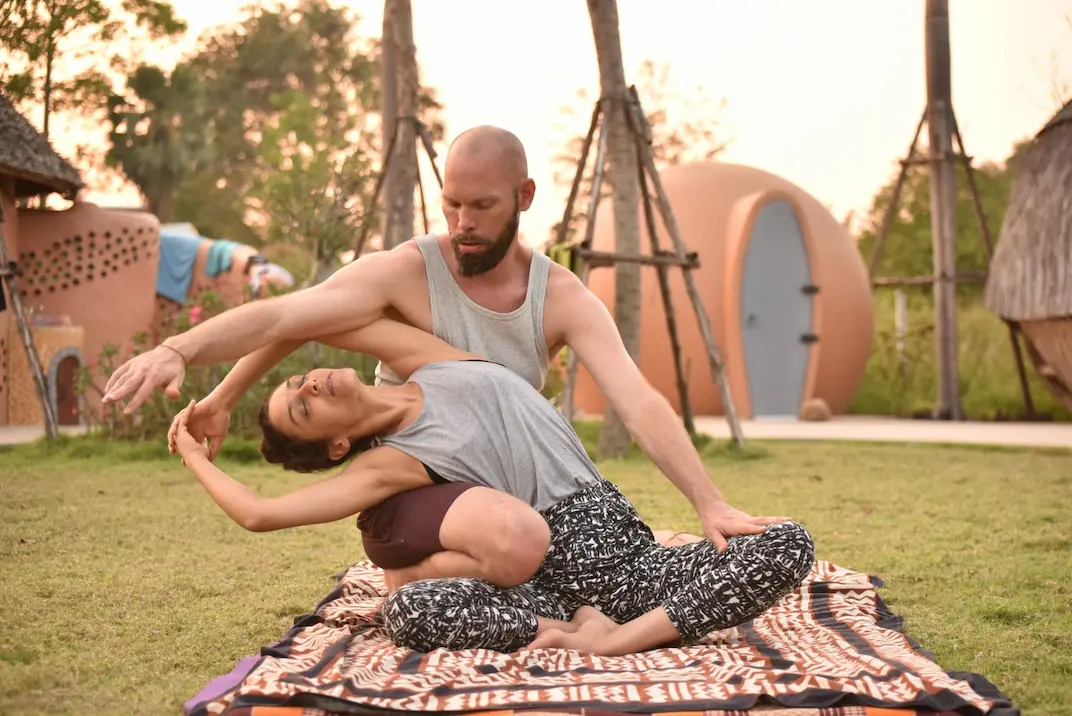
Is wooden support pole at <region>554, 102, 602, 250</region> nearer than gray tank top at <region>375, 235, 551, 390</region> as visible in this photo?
No

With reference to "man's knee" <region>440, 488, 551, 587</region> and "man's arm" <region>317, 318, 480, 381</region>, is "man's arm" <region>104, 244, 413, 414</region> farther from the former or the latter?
"man's knee" <region>440, 488, 551, 587</region>

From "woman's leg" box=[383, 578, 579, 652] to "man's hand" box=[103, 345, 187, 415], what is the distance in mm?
721

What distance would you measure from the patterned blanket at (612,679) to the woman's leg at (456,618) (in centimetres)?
6

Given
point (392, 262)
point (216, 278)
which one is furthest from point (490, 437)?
point (216, 278)

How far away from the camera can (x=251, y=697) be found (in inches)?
89.7

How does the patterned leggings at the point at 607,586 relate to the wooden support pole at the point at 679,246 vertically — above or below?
below

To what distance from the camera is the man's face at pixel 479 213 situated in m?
3.12

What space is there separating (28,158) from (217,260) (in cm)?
471

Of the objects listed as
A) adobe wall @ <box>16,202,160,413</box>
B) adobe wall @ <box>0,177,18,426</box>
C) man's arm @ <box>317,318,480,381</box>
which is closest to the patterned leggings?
man's arm @ <box>317,318,480,381</box>

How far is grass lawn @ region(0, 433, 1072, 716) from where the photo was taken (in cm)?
283

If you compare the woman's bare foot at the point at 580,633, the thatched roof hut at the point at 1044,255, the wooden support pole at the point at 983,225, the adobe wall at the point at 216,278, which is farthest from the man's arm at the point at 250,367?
the adobe wall at the point at 216,278

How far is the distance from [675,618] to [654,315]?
10.2 meters

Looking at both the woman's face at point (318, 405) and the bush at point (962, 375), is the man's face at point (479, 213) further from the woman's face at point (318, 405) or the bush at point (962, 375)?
the bush at point (962, 375)

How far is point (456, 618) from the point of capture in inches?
108
